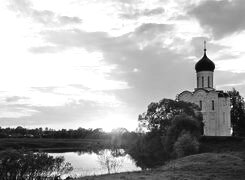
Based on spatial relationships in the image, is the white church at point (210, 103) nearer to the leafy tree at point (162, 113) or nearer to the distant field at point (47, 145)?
the leafy tree at point (162, 113)

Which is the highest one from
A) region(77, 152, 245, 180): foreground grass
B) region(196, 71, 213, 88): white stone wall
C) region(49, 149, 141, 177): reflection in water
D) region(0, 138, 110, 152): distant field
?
region(196, 71, 213, 88): white stone wall

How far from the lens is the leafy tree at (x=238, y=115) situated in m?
67.8

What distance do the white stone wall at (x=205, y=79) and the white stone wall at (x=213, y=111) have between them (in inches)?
67.1

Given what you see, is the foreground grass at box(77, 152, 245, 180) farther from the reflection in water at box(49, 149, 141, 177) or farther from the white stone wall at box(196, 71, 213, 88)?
the white stone wall at box(196, 71, 213, 88)

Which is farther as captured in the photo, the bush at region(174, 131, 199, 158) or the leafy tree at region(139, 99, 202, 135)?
the leafy tree at region(139, 99, 202, 135)

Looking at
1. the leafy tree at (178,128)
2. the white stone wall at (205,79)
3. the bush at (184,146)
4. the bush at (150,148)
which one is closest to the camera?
the bush at (184,146)

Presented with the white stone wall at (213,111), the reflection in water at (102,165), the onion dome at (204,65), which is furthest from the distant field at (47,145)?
the onion dome at (204,65)

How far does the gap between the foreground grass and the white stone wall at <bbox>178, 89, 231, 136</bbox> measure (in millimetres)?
31089

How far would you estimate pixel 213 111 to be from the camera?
61.2 meters

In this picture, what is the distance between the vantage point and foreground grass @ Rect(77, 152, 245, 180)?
2250 centimetres

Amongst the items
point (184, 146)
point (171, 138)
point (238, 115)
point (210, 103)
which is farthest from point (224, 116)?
point (184, 146)

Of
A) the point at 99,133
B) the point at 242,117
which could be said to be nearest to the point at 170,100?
the point at 242,117

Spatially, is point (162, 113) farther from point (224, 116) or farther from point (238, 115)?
point (238, 115)

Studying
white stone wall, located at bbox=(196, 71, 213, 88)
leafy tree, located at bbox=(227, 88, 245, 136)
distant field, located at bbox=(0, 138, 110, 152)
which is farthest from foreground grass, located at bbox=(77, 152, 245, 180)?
distant field, located at bbox=(0, 138, 110, 152)
